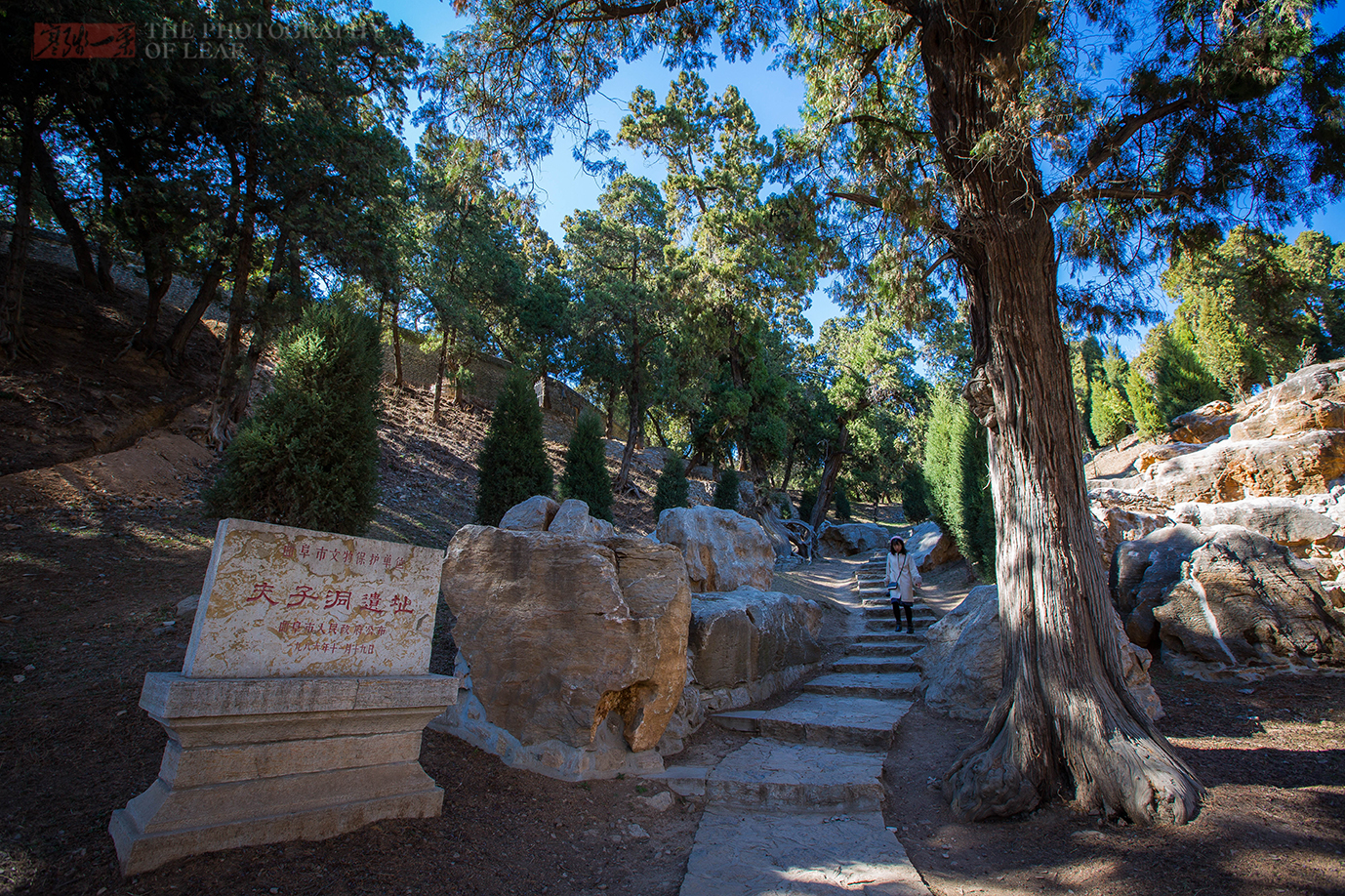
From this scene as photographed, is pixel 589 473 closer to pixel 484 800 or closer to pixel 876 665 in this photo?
pixel 876 665

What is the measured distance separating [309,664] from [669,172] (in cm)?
1700

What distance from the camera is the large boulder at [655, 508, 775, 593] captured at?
29.0ft

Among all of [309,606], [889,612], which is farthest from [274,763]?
[889,612]

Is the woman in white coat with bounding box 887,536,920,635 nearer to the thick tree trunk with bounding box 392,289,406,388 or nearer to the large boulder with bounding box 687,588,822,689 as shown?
the large boulder with bounding box 687,588,822,689

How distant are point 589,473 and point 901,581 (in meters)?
6.46

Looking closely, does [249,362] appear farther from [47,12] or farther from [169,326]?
[169,326]

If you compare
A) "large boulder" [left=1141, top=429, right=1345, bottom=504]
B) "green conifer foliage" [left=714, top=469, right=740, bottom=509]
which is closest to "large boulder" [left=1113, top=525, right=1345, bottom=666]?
"large boulder" [left=1141, top=429, right=1345, bottom=504]

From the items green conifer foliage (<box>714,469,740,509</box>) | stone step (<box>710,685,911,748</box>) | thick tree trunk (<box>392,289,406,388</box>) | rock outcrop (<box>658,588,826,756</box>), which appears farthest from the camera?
green conifer foliage (<box>714,469,740,509</box>)

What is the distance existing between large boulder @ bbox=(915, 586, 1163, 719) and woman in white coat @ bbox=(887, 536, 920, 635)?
1945 millimetres

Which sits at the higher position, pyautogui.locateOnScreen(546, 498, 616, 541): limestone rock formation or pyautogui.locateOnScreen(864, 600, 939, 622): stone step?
pyautogui.locateOnScreen(546, 498, 616, 541): limestone rock formation

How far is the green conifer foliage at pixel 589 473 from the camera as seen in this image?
1223 cm

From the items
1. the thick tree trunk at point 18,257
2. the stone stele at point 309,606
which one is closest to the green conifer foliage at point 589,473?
the stone stele at point 309,606

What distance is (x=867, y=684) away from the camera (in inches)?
270

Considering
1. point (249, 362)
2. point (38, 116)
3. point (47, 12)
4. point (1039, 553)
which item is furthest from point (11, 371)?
point (1039, 553)
